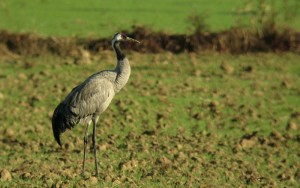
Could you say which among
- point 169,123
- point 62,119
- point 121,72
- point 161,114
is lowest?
point 169,123

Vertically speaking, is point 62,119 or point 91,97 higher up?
point 91,97

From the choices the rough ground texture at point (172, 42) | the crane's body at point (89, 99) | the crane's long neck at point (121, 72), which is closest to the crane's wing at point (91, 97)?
the crane's body at point (89, 99)

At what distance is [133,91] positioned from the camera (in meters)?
13.5

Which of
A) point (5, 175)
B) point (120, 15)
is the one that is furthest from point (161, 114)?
point (120, 15)

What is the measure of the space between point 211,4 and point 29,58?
22.0 feet

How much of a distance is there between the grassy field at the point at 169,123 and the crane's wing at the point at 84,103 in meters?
0.69

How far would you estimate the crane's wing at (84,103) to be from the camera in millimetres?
9148

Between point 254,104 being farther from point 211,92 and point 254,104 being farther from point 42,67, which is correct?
point 42,67

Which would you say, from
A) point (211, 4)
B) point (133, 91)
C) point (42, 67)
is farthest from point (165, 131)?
point (211, 4)

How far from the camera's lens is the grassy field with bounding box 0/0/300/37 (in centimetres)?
1706

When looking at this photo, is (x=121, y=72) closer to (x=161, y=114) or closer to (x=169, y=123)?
(x=169, y=123)

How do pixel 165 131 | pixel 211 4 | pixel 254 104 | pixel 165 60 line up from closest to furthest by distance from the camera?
pixel 165 131, pixel 254 104, pixel 165 60, pixel 211 4

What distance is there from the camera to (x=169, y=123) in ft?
39.5

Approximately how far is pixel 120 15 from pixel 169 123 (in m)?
7.28
